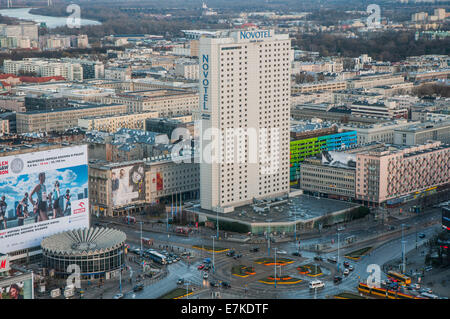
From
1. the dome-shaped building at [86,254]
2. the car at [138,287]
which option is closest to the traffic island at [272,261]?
the car at [138,287]

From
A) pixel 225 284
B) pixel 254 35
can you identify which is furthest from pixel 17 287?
pixel 254 35

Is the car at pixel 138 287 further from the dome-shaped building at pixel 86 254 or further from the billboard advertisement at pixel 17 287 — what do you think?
the billboard advertisement at pixel 17 287

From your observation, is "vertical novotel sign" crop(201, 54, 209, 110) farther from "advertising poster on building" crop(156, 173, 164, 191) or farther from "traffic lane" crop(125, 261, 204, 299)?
"traffic lane" crop(125, 261, 204, 299)

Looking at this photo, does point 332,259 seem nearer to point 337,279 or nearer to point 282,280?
point 337,279

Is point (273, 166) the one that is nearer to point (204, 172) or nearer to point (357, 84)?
point (204, 172)

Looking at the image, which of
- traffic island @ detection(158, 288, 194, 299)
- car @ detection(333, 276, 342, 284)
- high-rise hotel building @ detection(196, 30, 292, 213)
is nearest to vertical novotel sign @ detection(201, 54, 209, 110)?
high-rise hotel building @ detection(196, 30, 292, 213)
